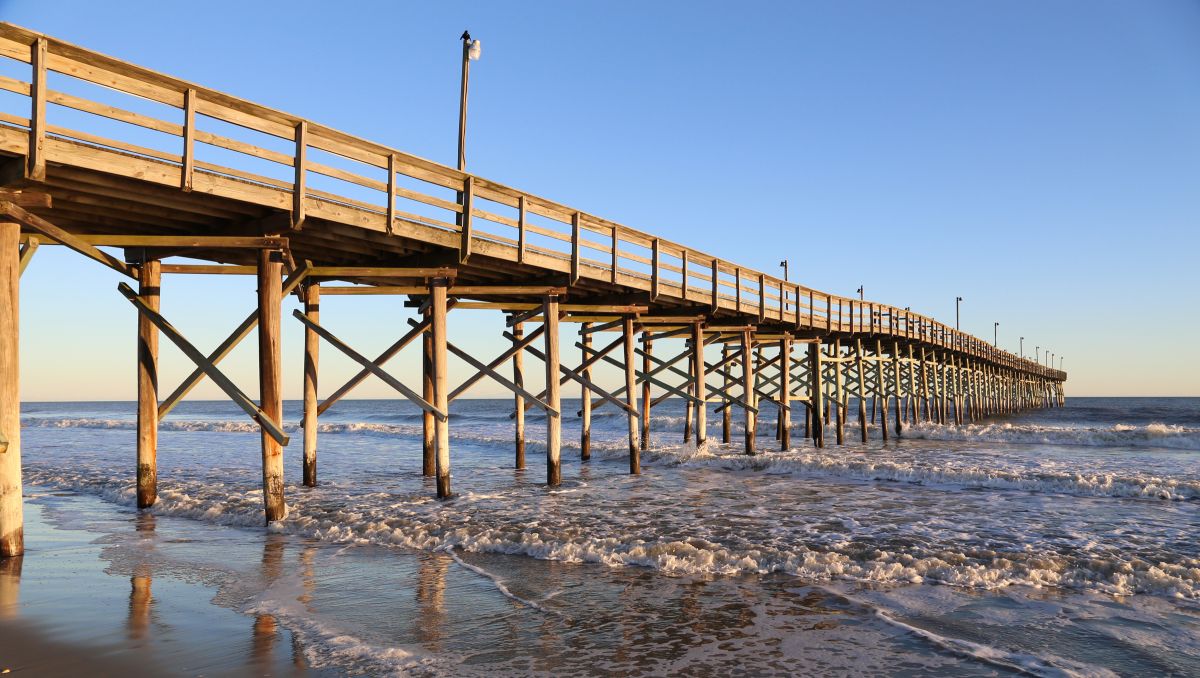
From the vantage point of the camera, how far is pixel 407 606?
628cm

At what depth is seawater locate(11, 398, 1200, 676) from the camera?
17.3 feet

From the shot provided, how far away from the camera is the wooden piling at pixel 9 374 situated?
A: 7.13 m

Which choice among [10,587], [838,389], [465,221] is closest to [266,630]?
[10,587]

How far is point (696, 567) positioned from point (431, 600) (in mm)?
2816

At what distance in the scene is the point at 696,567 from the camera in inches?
310

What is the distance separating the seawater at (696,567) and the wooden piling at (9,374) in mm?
1238

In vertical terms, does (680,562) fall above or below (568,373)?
below

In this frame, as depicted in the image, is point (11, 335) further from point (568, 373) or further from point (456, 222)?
point (568, 373)

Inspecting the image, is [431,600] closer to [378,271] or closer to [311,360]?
[378,271]

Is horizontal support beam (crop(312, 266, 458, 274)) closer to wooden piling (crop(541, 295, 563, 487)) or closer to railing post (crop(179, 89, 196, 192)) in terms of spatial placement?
wooden piling (crop(541, 295, 563, 487))

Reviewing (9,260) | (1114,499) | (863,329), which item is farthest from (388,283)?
(863,329)

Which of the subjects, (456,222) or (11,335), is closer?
(11,335)

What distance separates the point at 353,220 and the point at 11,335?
3.68 metres

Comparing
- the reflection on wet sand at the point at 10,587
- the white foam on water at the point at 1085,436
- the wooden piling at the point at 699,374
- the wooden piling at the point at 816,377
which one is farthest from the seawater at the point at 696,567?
the white foam on water at the point at 1085,436
